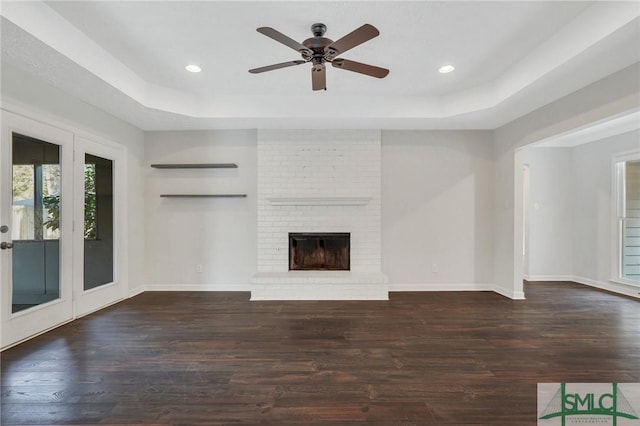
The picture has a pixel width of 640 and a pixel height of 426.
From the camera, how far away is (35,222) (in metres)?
2.91

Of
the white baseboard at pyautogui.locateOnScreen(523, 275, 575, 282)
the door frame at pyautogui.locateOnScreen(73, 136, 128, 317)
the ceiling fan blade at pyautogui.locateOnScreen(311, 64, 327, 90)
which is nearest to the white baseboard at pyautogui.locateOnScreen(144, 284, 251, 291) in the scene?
the door frame at pyautogui.locateOnScreen(73, 136, 128, 317)

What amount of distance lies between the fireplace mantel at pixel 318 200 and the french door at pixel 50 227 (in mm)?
2265

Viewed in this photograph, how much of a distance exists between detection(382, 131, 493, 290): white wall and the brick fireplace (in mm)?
265

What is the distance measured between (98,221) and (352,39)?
379 centimetres

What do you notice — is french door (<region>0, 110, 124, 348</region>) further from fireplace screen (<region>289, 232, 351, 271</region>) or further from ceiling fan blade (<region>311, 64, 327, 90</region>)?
ceiling fan blade (<region>311, 64, 327, 90</region>)

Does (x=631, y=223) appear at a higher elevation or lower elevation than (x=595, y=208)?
lower

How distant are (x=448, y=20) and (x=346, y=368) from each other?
2.94m

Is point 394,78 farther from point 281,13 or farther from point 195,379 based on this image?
point 195,379

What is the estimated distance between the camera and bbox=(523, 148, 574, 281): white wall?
209 inches

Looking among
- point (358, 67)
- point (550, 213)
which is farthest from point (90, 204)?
point (550, 213)

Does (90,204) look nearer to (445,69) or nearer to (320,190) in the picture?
(320,190)

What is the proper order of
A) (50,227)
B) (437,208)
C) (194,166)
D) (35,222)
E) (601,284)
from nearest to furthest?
(35,222), (50,227), (194,166), (437,208), (601,284)

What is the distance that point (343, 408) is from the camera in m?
1.80

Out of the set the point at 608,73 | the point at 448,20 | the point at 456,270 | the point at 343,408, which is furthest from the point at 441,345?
the point at 608,73
